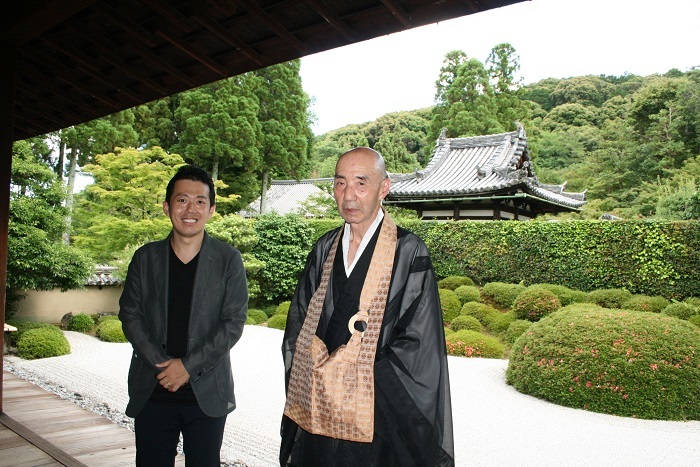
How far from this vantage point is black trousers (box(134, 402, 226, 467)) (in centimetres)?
185

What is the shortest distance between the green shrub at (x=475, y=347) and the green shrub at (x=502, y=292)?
7.63ft

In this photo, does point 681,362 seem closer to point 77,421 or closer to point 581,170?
point 77,421

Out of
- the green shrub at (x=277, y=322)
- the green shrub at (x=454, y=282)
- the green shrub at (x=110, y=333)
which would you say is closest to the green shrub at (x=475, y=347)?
the green shrub at (x=454, y=282)

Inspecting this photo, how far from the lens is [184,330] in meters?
1.90

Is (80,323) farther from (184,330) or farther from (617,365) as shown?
(184,330)

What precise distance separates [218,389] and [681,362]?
5263 mm

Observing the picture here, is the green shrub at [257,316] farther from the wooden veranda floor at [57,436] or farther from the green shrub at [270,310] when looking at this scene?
the wooden veranda floor at [57,436]

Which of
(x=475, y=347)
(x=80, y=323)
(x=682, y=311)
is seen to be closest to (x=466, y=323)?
(x=475, y=347)

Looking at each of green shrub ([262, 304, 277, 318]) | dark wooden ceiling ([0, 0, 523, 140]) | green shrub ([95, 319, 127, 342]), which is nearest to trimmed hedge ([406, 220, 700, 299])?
green shrub ([262, 304, 277, 318])

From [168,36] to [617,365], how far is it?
17.1 ft

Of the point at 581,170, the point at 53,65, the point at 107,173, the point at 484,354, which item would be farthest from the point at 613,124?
the point at 53,65

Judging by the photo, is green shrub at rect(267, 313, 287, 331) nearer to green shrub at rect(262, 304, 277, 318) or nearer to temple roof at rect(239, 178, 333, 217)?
green shrub at rect(262, 304, 277, 318)

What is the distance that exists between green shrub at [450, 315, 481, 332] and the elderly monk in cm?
849

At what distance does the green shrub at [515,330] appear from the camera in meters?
9.06
